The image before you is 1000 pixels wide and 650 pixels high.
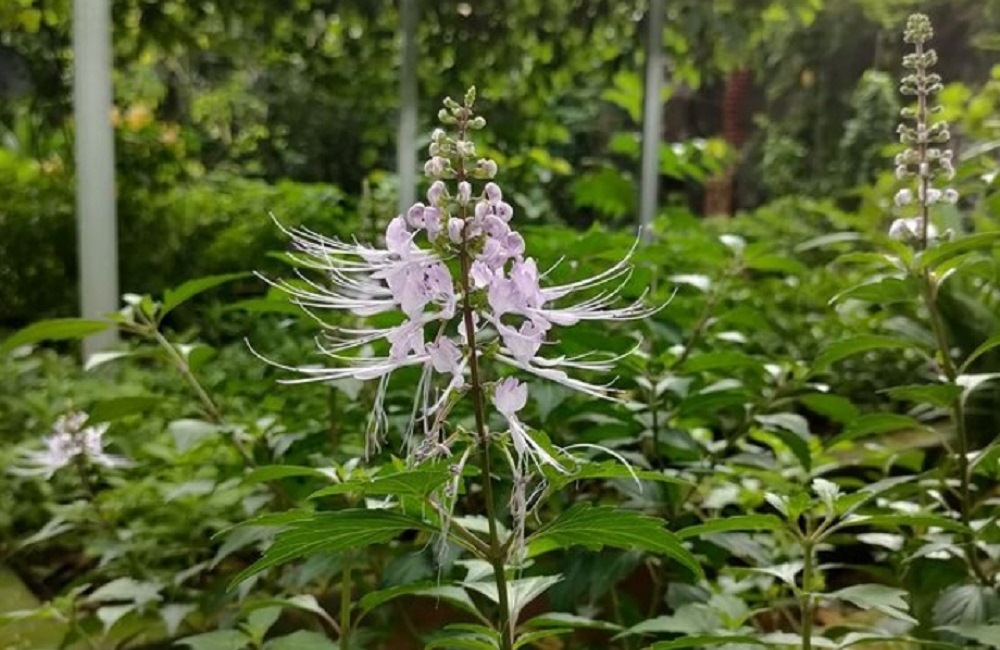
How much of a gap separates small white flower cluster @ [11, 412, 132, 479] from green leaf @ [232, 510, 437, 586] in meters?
0.78

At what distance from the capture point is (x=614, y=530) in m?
0.65

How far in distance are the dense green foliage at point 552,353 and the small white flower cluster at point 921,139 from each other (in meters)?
0.06

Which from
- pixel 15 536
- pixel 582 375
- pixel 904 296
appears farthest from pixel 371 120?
pixel 904 296

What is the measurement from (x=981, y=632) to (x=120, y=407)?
80 centimetres

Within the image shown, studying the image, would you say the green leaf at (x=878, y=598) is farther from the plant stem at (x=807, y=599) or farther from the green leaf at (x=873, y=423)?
the green leaf at (x=873, y=423)

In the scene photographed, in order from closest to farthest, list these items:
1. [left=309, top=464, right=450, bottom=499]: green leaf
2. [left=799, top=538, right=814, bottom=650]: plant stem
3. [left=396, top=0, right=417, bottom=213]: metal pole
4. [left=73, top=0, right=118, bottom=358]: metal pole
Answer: [left=309, top=464, right=450, bottom=499]: green leaf, [left=799, top=538, right=814, bottom=650]: plant stem, [left=73, top=0, right=118, bottom=358]: metal pole, [left=396, top=0, right=417, bottom=213]: metal pole

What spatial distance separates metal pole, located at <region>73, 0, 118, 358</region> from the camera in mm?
2035

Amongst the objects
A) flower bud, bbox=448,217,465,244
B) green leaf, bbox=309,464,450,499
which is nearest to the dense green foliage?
green leaf, bbox=309,464,450,499

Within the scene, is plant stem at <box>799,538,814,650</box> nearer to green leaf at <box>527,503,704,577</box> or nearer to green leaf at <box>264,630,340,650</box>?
green leaf at <box>527,503,704,577</box>

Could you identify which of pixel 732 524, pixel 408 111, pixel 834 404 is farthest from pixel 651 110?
pixel 732 524

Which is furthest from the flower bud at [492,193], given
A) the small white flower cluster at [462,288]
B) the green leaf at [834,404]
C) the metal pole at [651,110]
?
the metal pole at [651,110]

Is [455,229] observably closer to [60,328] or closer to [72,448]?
[60,328]

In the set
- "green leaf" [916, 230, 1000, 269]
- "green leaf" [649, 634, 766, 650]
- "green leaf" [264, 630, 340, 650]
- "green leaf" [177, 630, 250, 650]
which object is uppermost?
"green leaf" [916, 230, 1000, 269]

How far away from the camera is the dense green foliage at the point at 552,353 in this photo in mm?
961
